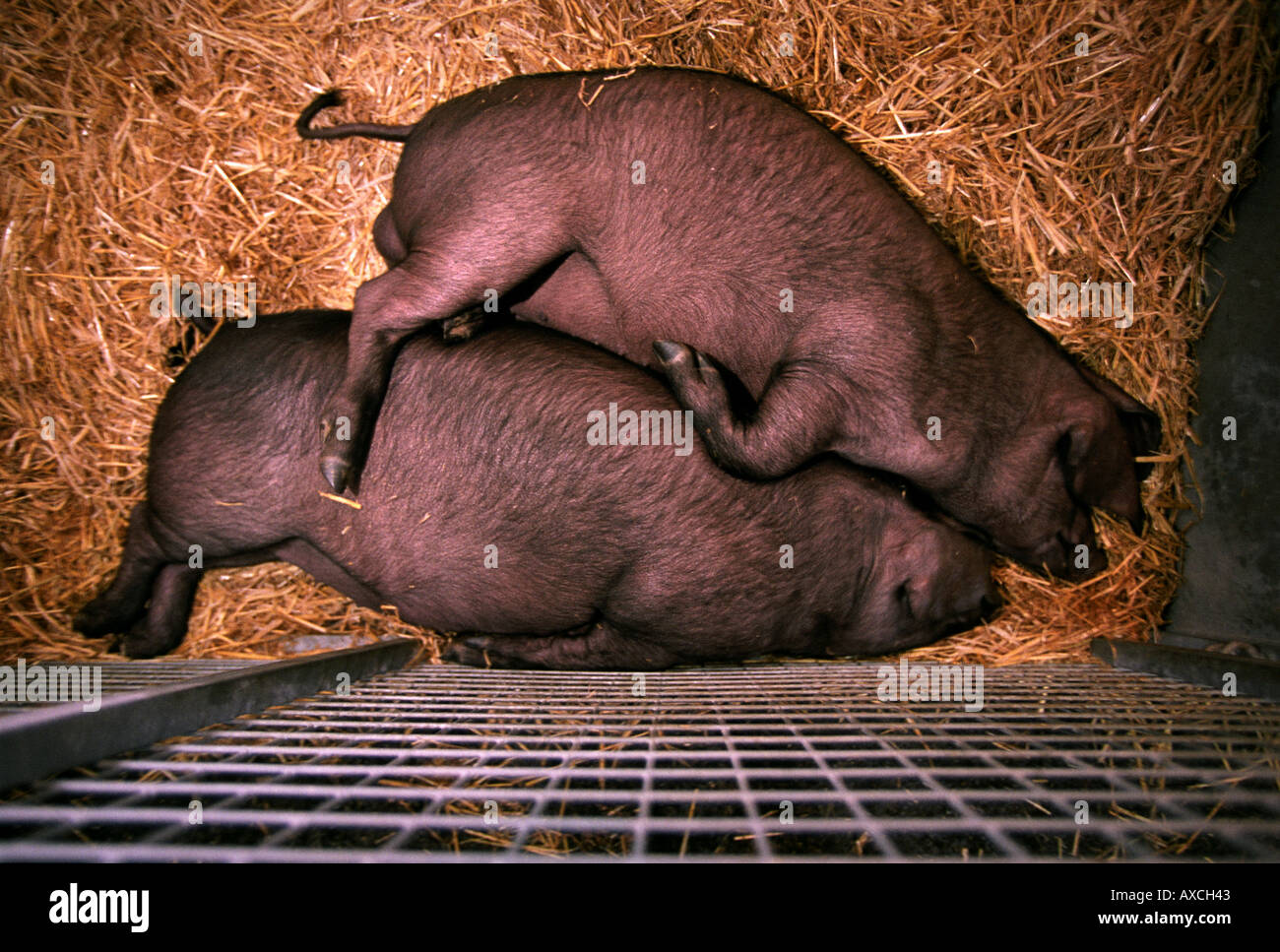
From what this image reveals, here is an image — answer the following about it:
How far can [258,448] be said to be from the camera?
2.83 metres

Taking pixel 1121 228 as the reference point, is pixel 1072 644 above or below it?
below

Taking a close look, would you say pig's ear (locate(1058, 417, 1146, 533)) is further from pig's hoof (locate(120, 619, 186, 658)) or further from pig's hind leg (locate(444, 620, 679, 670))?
pig's hoof (locate(120, 619, 186, 658))

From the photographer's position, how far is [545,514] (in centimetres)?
262

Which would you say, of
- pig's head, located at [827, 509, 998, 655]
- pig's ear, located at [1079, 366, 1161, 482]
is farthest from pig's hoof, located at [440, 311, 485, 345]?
pig's ear, located at [1079, 366, 1161, 482]

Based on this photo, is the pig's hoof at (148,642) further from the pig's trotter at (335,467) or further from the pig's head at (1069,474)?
the pig's head at (1069,474)

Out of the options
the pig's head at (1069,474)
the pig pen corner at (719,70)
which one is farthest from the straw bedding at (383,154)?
the pig's head at (1069,474)

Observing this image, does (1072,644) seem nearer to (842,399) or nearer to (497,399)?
(842,399)

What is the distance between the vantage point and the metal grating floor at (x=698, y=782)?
129 centimetres

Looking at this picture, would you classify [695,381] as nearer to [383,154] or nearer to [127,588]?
[383,154]

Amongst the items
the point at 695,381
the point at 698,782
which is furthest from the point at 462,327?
the point at 698,782

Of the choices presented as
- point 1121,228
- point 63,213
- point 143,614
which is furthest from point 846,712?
point 63,213
